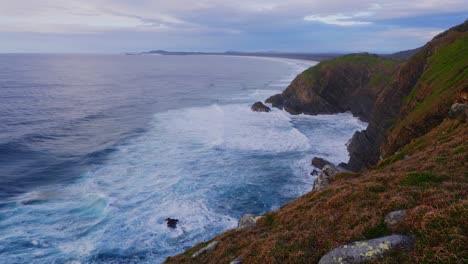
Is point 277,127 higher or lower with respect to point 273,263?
lower

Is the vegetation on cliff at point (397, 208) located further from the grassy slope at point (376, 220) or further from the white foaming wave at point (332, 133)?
the white foaming wave at point (332, 133)

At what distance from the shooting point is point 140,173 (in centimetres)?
4069

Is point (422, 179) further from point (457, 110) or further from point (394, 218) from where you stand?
point (457, 110)

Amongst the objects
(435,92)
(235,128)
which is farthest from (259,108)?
(435,92)

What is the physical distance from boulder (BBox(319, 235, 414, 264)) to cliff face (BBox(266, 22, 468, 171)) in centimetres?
2344

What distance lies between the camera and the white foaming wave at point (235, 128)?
53.3 metres

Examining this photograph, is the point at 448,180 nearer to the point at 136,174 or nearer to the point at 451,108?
the point at 451,108

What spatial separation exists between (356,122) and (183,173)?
140 feet

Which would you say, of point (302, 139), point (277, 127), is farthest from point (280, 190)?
point (277, 127)

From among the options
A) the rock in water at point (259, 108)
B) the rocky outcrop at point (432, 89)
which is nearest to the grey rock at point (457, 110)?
the rocky outcrop at point (432, 89)

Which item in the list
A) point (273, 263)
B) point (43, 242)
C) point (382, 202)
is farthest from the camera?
point (43, 242)

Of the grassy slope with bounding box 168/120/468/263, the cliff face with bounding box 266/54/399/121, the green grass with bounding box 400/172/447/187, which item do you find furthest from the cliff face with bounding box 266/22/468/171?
the green grass with bounding box 400/172/447/187

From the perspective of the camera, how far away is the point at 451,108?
91.1 feet

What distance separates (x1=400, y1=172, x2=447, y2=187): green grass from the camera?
14789 mm
